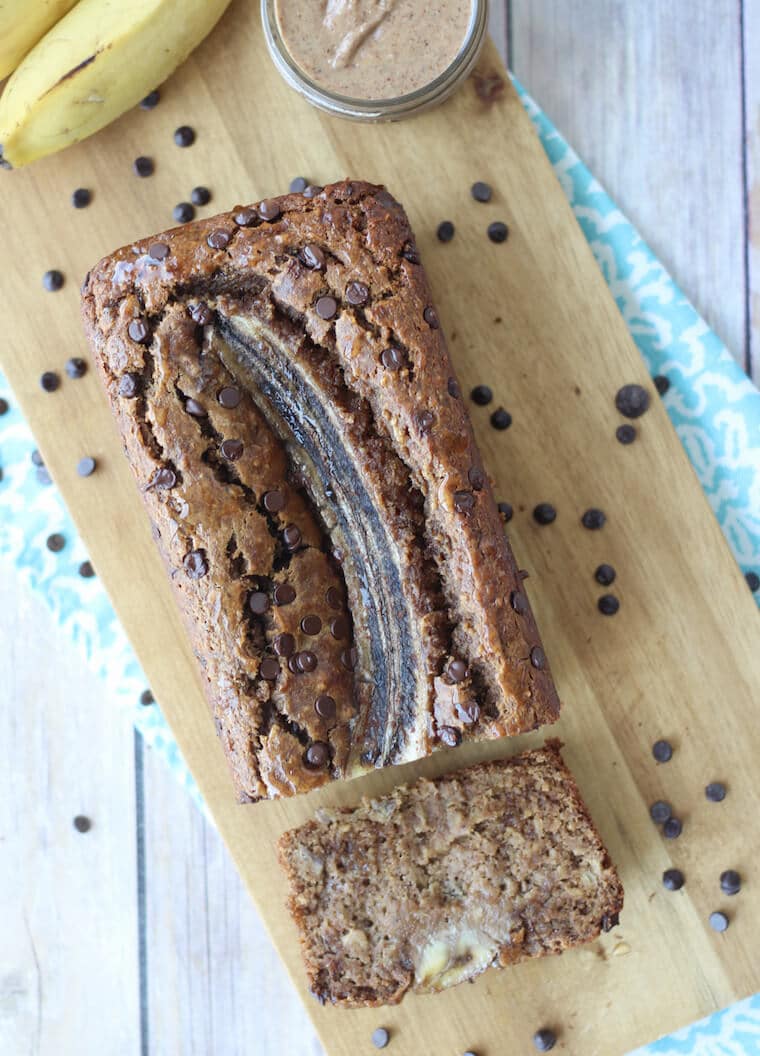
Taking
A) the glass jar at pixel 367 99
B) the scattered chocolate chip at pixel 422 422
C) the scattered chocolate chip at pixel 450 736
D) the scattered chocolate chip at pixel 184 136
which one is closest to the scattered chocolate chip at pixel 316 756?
the scattered chocolate chip at pixel 450 736

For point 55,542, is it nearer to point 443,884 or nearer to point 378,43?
point 443,884

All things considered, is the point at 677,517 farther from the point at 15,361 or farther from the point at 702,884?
the point at 15,361

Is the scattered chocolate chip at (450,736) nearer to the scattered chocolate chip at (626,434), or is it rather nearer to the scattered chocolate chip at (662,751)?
the scattered chocolate chip at (662,751)

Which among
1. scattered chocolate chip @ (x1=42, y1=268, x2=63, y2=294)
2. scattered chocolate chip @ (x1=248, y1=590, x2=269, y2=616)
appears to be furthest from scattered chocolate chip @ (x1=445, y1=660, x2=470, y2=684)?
scattered chocolate chip @ (x1=42, y1=268, x2=63, y2=294)

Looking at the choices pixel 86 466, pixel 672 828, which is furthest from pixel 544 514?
pixel 86 466

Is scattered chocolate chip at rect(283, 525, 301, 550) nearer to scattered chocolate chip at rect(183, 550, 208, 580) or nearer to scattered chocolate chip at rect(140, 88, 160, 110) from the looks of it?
scattered chocolate chip at rect(183, 550, 208, 580)
